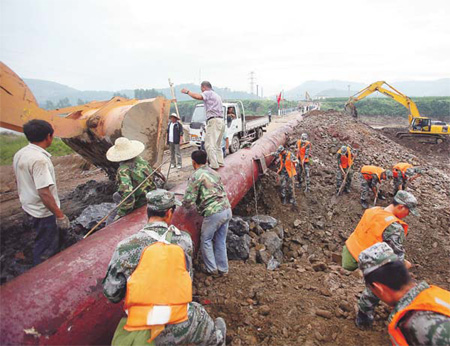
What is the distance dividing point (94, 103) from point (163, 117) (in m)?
1.27

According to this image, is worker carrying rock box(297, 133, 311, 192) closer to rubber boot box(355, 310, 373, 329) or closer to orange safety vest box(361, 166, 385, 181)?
orange safety vest box(361, 166, 385, 181)

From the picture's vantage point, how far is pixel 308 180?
7.05 m

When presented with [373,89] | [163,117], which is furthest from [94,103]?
[373,89]

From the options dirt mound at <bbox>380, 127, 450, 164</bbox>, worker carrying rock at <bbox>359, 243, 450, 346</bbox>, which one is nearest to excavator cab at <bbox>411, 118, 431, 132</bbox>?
dirt mound at <bbox>380, 127, 450, 164</bbox>

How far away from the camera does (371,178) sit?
20.2 feet

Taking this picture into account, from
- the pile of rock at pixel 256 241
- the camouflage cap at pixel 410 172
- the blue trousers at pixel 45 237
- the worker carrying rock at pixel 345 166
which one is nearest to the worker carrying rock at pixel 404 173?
the camouflage cap at pixel 410 172

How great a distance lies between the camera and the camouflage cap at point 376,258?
1.85 m

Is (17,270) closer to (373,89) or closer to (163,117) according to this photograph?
(163,117)

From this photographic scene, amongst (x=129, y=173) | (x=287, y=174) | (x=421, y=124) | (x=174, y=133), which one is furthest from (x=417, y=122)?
(x=129, y=173)

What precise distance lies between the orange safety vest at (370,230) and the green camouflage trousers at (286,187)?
3.32 meters

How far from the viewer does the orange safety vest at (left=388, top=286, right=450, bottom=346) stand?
5.13ft

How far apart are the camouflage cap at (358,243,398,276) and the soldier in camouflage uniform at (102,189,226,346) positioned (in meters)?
1.24

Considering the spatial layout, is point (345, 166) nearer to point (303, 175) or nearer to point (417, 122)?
point (303, 175)

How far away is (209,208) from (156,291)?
68.1 inches
